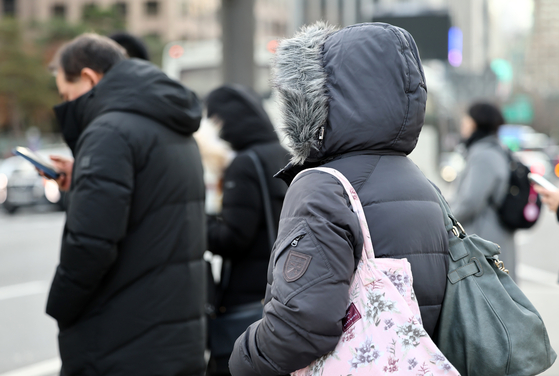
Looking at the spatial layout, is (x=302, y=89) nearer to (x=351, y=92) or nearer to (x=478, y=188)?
(x=351, y=92)

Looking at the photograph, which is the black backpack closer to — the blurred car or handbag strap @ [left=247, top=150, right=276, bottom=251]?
handbag strap @ [left=247, top=150, right=276, bottom=251]

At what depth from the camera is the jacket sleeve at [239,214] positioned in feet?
11.3

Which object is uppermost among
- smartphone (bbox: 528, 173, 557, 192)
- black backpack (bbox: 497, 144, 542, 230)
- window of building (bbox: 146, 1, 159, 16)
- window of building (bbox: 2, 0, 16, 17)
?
smartphone (bbox: 528, 173, 557, 192)

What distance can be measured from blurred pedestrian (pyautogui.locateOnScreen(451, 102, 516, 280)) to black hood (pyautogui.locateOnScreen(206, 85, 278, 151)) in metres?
Answer: 1.52

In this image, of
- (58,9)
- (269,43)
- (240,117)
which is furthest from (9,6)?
(240,117)

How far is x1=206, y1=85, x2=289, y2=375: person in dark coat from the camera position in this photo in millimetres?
3461

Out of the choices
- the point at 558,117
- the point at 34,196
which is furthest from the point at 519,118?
the point at 34,196

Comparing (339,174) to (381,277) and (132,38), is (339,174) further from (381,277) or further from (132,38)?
(132,38)

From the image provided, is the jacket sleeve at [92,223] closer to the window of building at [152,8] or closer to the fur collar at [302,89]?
the fur collar at [302,89]

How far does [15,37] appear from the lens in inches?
1762

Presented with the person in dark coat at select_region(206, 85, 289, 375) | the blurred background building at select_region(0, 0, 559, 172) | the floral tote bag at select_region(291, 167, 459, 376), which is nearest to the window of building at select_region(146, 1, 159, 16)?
the blurred background building at select_region(0, 0, 559, 172)

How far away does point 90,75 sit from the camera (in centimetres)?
282

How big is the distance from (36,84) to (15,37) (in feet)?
11.1

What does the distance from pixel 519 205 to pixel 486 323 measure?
303cm
